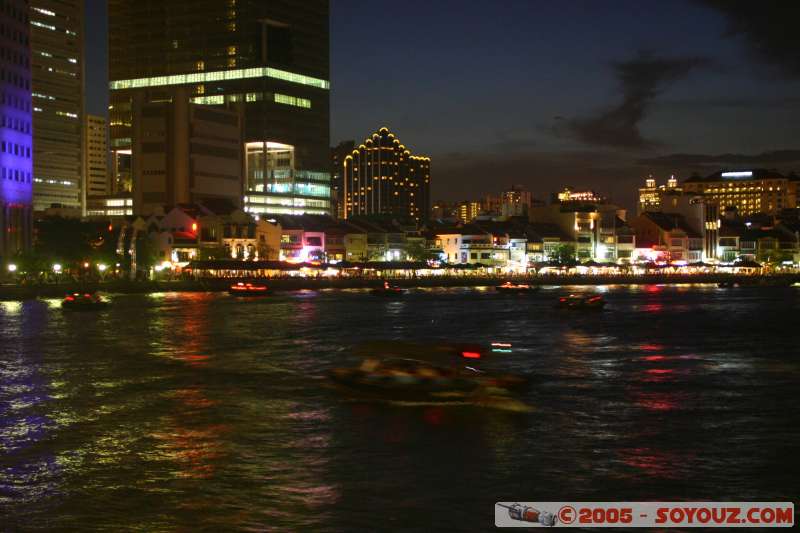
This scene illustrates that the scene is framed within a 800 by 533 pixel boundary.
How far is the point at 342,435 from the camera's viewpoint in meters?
26.2

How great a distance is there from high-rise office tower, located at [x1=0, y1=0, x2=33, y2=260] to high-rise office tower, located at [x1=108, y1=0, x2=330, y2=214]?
189 feet

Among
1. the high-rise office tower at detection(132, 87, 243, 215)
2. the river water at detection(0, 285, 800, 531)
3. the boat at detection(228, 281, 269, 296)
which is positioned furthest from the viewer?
the high-rise office tower at detection(132, 87, 243, 215)

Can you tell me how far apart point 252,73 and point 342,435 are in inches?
6254

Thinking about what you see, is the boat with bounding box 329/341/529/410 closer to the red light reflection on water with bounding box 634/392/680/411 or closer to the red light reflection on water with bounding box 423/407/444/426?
the red light reflection on water with bounding box 423/407/444/426

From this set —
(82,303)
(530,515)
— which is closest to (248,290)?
(82,303)

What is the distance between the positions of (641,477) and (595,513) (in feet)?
13.4

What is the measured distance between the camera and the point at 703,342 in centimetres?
5234

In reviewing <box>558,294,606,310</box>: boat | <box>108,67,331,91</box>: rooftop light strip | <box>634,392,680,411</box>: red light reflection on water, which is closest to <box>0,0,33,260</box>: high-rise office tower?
<box>558,294,606,310</box>: boat

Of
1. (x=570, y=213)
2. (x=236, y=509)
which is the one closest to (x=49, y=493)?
(x=236, y=509)

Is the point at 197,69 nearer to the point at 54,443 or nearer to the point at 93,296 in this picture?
the point at 93,296

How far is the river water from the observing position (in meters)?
20.0

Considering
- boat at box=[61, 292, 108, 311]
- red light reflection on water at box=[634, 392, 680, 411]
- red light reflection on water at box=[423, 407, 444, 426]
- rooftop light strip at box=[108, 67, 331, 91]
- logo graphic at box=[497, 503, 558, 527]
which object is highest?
rooftop light strip at box=[108, 67, 331, 91]

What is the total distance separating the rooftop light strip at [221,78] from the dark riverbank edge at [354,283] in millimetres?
70584

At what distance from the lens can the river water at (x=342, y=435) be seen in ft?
65.6
